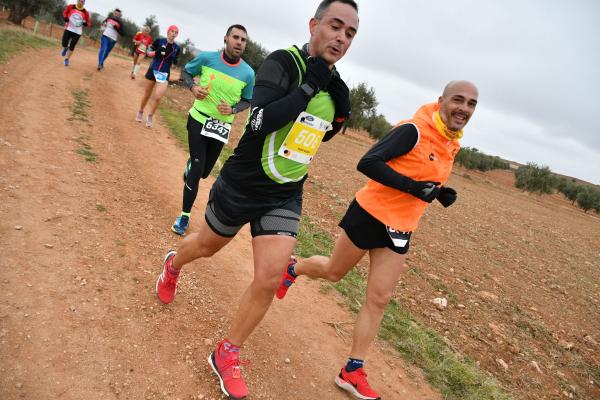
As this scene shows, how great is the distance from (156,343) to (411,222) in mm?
2171

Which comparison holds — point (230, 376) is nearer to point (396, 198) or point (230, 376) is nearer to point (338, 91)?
point (396, 198)

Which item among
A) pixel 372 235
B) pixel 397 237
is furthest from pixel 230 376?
pixel 397 237

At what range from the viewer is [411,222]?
3.29 m

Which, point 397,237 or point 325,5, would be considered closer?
point 325,5

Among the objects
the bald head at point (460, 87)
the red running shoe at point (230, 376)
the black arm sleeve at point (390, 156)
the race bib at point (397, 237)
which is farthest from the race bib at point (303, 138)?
the red running shoe at point (230, 376)

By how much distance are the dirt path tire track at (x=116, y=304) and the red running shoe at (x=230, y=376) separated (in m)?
0.11

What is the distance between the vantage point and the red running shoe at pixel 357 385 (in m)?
3.23

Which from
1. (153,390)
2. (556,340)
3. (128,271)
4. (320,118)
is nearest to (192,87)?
(128,271)

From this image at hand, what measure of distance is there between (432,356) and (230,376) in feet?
8.26

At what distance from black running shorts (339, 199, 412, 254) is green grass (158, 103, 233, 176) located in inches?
212

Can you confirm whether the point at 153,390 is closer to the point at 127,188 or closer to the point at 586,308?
the point at 127,188

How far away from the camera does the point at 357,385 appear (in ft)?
10.7

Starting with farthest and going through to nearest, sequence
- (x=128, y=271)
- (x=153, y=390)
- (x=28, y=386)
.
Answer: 1. (x=128, y=271)
2. (x=153, y=390)
3. (x=28, y=386)

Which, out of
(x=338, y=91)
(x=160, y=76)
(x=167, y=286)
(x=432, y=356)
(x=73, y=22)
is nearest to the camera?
(x=338, y=91)
